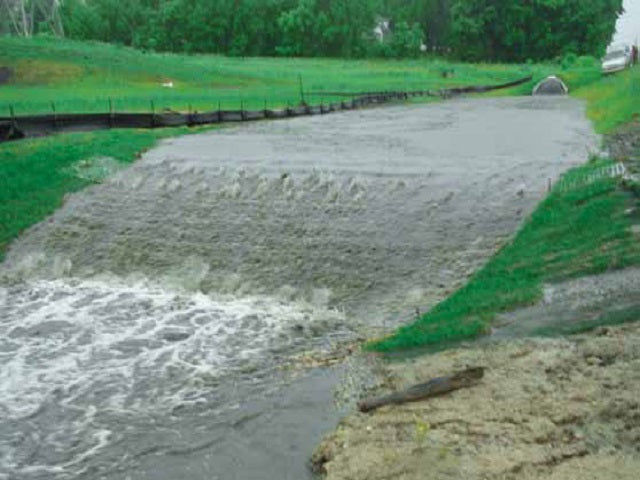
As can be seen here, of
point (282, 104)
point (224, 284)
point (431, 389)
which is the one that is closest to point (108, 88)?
point (282, 104)

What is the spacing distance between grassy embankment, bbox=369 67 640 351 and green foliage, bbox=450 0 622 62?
246 ft

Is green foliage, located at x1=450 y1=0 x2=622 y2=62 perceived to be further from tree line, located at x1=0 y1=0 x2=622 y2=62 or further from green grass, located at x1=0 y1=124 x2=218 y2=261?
green grass, located at x1=0 y1=124 x2=218 y2=261

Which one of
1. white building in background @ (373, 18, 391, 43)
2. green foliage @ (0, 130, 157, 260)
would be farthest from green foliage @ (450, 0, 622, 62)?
green foliage @ (0, 130, 157, 260)

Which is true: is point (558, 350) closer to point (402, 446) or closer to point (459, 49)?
point (402, 446)

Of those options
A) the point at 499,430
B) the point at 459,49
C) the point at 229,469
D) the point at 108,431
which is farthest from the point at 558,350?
the point at 459,49

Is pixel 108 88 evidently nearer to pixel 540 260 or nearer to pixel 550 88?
pixel 550 88

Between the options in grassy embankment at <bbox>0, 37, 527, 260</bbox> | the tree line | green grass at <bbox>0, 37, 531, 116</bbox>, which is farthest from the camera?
the tree line

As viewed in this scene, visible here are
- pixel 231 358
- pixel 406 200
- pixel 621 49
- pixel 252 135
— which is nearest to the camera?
pixel 231 358

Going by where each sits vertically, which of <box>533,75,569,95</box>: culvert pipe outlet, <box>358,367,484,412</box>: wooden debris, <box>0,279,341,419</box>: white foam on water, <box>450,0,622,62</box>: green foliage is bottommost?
<box>0,279,341,419</box>: white foam on water

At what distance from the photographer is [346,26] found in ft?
306

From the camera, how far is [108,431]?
29.7 ft

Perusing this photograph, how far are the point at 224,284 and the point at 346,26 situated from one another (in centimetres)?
8292

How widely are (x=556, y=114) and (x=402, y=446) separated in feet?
100

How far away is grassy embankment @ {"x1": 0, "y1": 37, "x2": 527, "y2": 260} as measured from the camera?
21.5 metres
